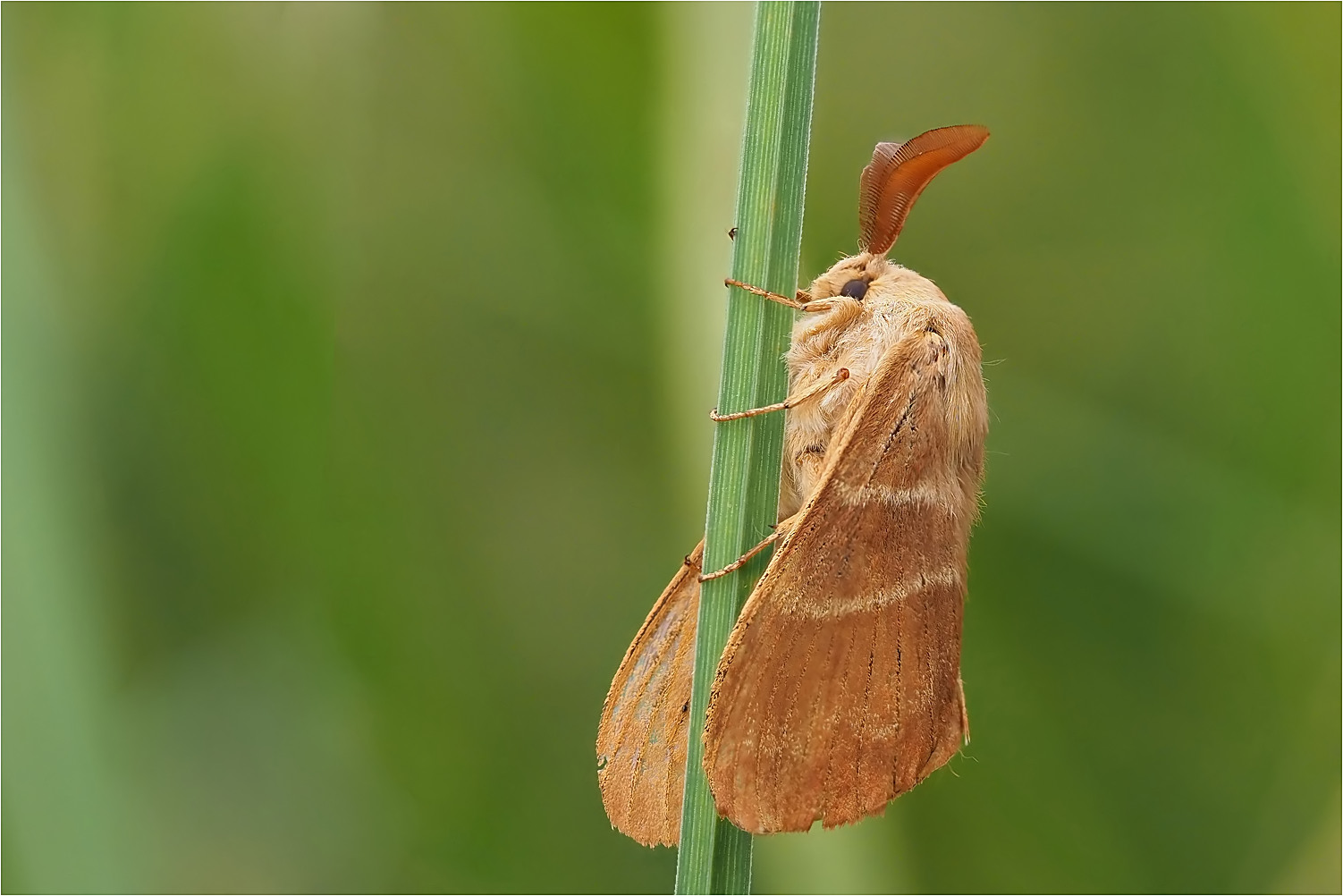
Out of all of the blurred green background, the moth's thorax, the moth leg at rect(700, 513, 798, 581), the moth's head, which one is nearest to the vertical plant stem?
the moth leg at rect(700, 513, 798, 581)

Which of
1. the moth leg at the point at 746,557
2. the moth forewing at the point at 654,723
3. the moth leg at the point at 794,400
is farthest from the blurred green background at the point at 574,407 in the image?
the moth leg at the point at 746,557

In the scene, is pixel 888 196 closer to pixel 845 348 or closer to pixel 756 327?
pixel 845 348

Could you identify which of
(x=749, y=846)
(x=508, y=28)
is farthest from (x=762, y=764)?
(x=508, y=28)

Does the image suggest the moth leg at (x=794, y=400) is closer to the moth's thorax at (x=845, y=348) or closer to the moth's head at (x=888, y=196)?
the moth's thorax at (x=845, y=348)

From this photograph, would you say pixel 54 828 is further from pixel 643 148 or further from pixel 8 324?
pixel 643 148

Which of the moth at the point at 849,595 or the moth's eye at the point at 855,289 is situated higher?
the moth's eye at the point at 855,289

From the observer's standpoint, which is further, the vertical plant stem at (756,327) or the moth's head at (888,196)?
the moth's head at (888,196)

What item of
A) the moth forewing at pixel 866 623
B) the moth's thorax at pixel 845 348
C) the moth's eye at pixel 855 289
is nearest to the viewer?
the moth forewing at pixel 866 623

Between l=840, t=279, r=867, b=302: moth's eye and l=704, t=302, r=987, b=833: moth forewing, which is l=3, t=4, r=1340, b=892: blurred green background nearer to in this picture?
l=840, t=279, r=867, b=302: moth's eye
